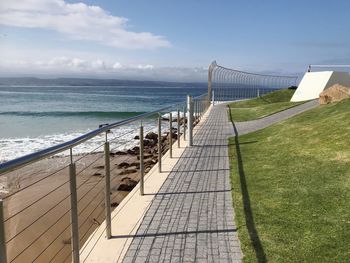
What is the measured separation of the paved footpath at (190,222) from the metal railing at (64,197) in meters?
0.48

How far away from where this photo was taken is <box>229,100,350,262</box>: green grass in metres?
4.11

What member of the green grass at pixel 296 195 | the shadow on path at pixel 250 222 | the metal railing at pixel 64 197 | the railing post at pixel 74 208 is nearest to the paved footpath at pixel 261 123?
the metal railing at pixel 64 197

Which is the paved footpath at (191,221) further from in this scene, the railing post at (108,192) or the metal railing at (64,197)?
the metal railing at (64,197)

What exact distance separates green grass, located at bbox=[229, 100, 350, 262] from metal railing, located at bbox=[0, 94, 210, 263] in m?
1.56

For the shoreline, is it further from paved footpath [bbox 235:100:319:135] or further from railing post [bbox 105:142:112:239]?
paved footpath [bbox 235:100:319:135]

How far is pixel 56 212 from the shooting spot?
7.57 meters

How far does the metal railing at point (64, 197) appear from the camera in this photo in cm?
330

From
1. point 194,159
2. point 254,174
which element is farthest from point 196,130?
point 254,174

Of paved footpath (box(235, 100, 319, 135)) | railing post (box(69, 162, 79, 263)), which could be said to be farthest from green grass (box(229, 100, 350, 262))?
paved footpath (box(235, 100, 319, 135))

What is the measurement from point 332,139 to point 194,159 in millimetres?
2843

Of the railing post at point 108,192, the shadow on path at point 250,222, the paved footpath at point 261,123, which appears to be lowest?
the paved footpath at point 261,123

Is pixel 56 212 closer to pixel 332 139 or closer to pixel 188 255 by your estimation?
pixel 188 255

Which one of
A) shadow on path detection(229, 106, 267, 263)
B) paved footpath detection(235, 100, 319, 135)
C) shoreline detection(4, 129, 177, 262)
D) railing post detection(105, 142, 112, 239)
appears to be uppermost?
railing post detection(105, 142, 112, 239)

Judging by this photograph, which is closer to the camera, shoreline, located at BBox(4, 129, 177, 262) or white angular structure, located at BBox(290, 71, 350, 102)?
shoreline, located at BBox(4, 129, 177, 262)
